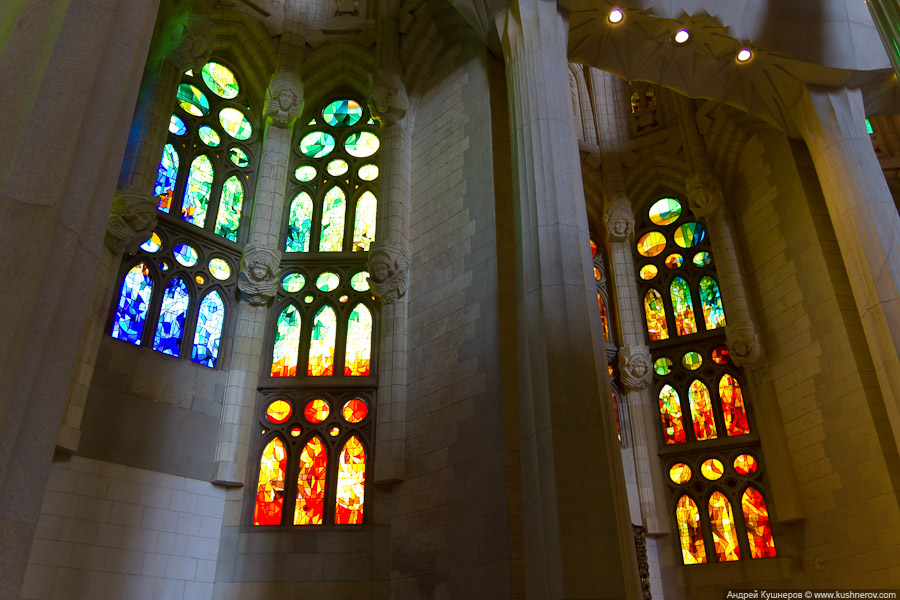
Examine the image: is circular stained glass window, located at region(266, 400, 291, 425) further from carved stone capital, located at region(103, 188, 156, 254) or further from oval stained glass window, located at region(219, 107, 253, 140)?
oval stained glass window, located at region(219, 107, 253, 140)

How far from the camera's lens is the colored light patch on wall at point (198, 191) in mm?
12195

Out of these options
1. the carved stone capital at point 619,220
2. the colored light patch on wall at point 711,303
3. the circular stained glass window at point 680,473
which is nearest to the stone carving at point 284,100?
the carved stone capital at point 619,220

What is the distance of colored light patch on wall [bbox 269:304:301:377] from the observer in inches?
469

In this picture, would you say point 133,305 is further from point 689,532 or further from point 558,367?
point 689,532

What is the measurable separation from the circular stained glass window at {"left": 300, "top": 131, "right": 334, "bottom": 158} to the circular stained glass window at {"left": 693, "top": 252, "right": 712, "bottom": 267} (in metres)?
7.97

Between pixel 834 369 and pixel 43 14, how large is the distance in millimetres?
11325

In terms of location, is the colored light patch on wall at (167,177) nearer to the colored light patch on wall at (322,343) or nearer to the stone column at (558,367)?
the colored light patch on wall at (322,343)

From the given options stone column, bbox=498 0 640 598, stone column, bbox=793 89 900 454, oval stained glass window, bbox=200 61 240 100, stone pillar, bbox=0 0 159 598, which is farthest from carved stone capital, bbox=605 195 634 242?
stone pillar, bbox=0 0 159 598

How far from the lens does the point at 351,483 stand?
11.0 m

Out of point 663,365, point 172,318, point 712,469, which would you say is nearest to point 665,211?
point 663,365

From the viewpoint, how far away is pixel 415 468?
33.4 ft

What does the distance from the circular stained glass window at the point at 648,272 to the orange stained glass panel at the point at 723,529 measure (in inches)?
193

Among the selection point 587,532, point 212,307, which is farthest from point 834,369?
point 212,307

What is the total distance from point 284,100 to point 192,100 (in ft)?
5.52
